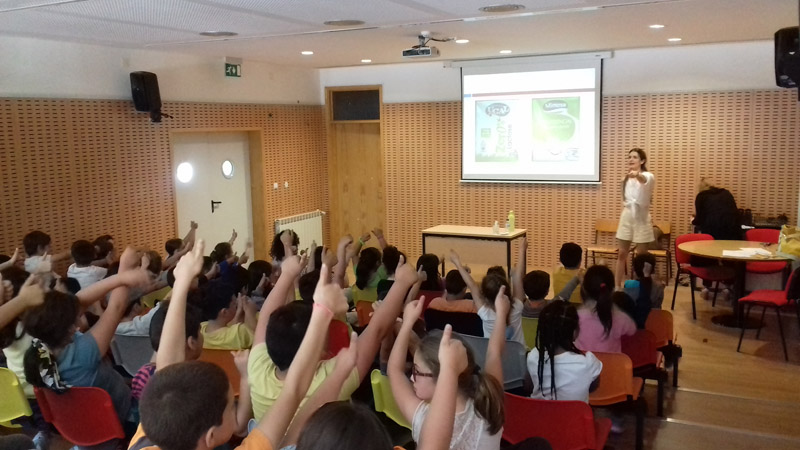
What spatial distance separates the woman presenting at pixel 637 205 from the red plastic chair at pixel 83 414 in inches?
257

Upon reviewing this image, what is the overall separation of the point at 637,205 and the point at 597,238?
1.24 meters

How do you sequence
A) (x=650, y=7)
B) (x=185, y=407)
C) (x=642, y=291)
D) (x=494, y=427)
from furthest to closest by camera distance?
(x=650, y=7) → (x=642, y=291) → (x=494, y=427) → (x=185, y=407)

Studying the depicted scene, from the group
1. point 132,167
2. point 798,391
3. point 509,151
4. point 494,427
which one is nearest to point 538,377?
point 494,427

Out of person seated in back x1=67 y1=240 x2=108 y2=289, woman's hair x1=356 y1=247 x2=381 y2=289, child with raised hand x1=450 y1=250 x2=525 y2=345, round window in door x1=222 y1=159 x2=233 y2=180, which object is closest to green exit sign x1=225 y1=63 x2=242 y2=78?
round window in door x1=222 y1=159 x2=233 y2=180

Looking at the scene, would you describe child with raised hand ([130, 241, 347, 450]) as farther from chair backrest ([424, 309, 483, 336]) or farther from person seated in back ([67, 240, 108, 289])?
person seated in back ([67, 240, 108, 289])

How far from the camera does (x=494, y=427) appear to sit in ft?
7.57

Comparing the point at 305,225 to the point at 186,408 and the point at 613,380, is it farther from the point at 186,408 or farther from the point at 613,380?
the point at 186,408

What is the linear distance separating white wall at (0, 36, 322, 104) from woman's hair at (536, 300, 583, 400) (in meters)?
5.65

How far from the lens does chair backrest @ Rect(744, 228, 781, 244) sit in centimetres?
757

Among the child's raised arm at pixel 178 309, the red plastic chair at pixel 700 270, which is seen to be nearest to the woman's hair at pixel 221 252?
the child's raised arm at pixel 178 309

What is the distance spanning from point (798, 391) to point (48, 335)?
5258 mm

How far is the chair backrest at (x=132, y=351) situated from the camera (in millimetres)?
3912

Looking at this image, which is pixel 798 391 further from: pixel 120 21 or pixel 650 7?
pixel 120 21

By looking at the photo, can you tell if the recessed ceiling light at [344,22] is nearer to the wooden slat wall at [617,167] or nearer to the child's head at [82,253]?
the child's head at [82,253]
